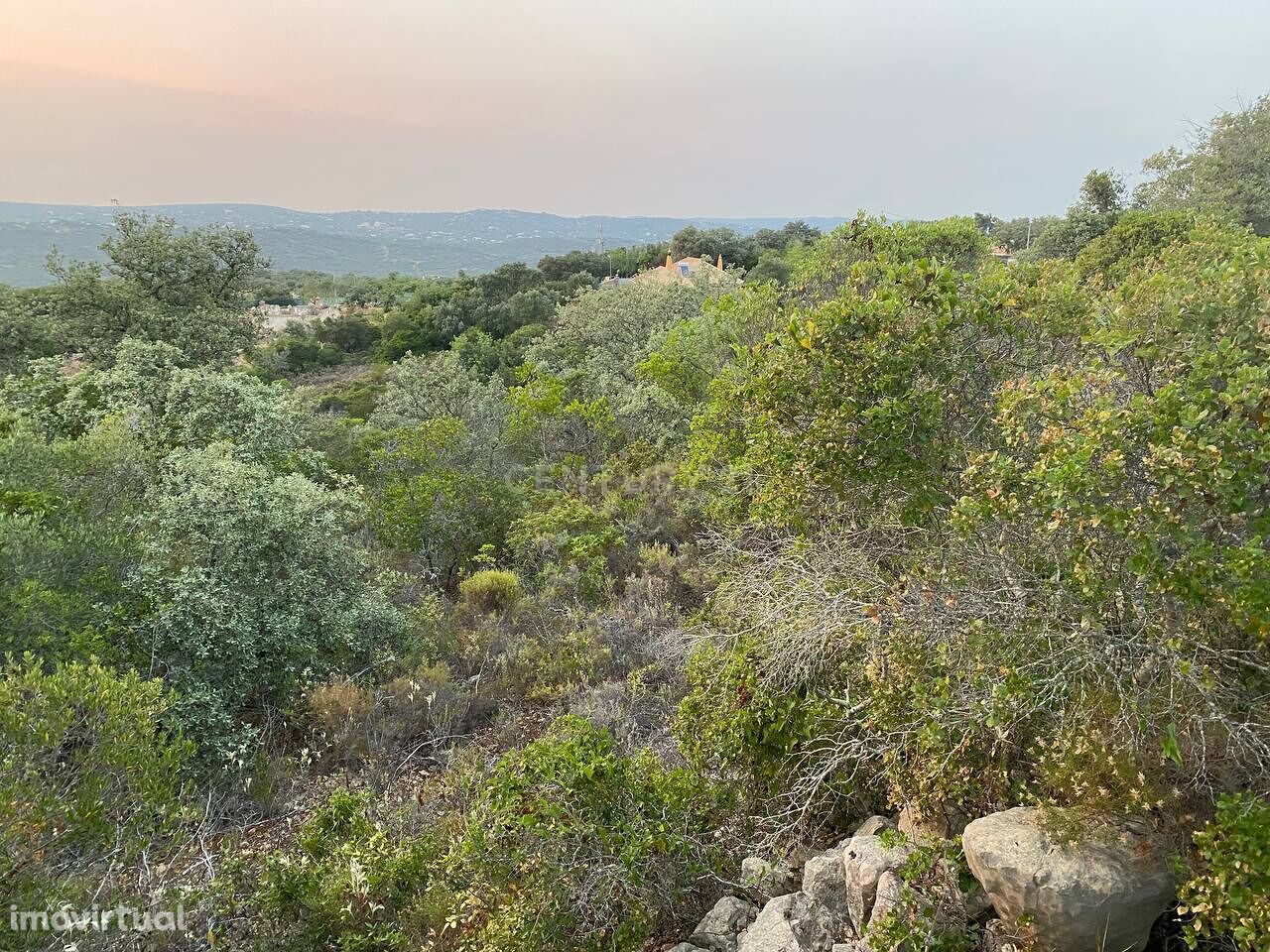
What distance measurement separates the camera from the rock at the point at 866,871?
12.9ft

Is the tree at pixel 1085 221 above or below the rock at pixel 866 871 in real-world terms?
above

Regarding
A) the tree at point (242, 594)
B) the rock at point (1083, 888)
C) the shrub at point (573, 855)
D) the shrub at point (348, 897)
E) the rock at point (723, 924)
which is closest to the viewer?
the rock at point (1083, 888)

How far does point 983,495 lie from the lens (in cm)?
393

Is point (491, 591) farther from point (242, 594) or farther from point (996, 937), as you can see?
point (996, 937)

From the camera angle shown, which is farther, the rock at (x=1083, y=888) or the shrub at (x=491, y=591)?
the shrub at (x=491, y=591)

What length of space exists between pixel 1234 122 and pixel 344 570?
38518 millimetres

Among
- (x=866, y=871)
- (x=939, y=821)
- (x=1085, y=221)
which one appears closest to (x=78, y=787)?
(x=866, y=871)

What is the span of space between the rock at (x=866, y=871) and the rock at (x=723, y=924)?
687 millimetres

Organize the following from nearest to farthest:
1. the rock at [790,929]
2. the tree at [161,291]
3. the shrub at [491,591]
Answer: the rock at [790,929]
the shrub at [491,591]
the tree at [161,291]

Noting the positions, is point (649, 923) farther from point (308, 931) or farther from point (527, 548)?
point (527, 548)

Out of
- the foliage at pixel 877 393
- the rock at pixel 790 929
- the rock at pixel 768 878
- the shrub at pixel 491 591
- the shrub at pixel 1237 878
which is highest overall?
the foliage at pixel 877 393

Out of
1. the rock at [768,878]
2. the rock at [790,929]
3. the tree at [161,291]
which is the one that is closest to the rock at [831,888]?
the rock at [790,929]

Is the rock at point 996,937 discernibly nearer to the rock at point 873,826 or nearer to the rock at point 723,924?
the rock at point 873,826

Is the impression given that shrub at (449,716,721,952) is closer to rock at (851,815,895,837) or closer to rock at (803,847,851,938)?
rock at (803,847,851,938)
